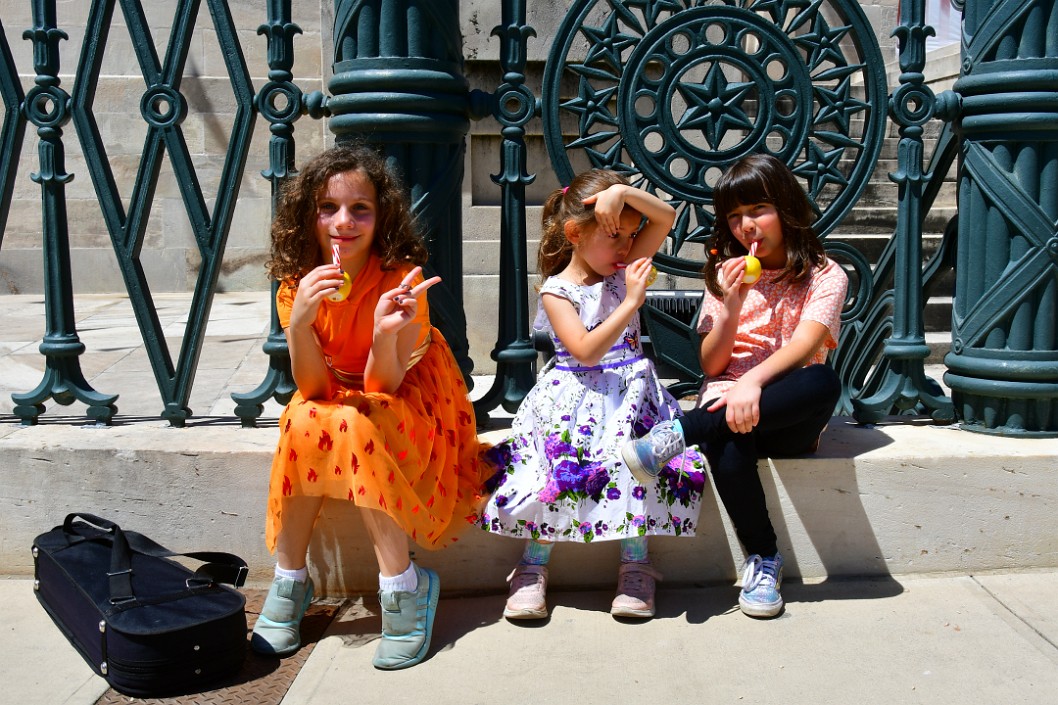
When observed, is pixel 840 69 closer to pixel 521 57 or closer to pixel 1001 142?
pixel 1001 142

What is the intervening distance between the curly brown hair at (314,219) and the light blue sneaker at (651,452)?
799mm

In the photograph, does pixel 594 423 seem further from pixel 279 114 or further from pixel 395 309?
pixel 279 114

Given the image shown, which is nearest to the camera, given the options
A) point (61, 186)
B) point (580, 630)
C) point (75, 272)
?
point (580, 630)

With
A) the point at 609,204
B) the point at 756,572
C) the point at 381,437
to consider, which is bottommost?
the point at 756,572

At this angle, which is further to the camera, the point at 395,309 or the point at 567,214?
the point at 567,214

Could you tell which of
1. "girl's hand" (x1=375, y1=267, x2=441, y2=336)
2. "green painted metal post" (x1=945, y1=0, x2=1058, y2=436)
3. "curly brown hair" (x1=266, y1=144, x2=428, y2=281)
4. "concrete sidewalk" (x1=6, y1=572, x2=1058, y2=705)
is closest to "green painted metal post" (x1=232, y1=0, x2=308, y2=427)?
"curly brown hair" (x1=266, y1=144, x2=428, y2=281)

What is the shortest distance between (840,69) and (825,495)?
1.38 m

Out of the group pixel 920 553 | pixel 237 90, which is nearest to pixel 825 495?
pixel 920 553

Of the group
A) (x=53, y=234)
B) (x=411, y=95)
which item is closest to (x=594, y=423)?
(x=411, y=95)

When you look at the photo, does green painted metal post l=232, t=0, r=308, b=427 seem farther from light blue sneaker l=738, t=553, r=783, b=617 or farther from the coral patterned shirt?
light blue sneaker l=738, t=553, r=783, b=617

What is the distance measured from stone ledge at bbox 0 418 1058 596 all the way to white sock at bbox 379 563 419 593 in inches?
14.5

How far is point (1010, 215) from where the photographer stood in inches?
124

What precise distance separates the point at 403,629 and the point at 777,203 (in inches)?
63.4

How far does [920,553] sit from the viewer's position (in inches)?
120
